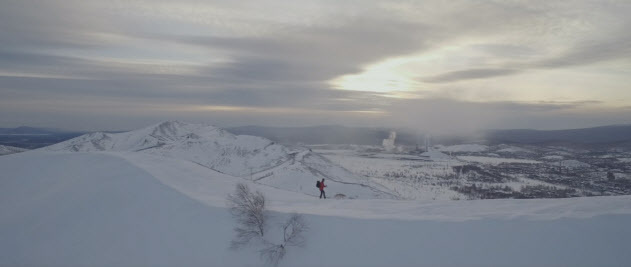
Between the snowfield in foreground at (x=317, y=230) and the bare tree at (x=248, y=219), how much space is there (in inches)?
19.9

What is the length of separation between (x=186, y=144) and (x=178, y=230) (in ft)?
352

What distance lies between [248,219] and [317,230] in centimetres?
328

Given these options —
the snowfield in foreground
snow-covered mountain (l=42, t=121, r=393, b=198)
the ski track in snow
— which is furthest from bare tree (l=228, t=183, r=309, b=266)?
snow-covered mountain (l=42, t=121, r=393, b=198)

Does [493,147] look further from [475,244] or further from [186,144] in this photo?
[475,244]

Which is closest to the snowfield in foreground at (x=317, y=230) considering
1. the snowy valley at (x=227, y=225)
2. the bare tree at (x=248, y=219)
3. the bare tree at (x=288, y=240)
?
the snowy valley at (x=227, y=225)

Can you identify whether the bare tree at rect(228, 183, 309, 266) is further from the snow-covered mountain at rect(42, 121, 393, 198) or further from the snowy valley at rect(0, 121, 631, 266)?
the snow-covered mountain at rect(42, 121, 393, 198)

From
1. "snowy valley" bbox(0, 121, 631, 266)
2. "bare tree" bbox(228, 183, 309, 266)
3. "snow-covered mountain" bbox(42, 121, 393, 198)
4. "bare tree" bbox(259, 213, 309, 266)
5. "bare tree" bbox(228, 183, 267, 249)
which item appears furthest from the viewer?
"snow-covered mountain" bbox(42, 121, 393, 198)

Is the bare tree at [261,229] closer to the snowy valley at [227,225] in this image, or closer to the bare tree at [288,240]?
the bare tree at [288,240]

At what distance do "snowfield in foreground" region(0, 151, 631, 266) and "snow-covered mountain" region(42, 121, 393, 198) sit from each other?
24.5 meters

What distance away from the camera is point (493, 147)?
554ft

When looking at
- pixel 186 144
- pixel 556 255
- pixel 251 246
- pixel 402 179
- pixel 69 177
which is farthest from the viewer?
pixel 186 144

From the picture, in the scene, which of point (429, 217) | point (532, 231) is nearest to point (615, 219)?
point (532, 231)

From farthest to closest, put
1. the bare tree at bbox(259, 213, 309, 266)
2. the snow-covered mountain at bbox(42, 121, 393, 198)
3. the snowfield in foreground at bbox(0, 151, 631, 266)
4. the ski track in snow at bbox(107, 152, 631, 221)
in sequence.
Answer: the snow-covered mountain at bbox(42, 121, 393, 198) → the ski track in snow at bbox(107, 152, 631, 221) → the bare tree at bbox(259, 213, 309, 266) → the snowfield in foreground at bbox(0, 151, 631, 266)

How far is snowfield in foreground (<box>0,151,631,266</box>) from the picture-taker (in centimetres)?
1267
